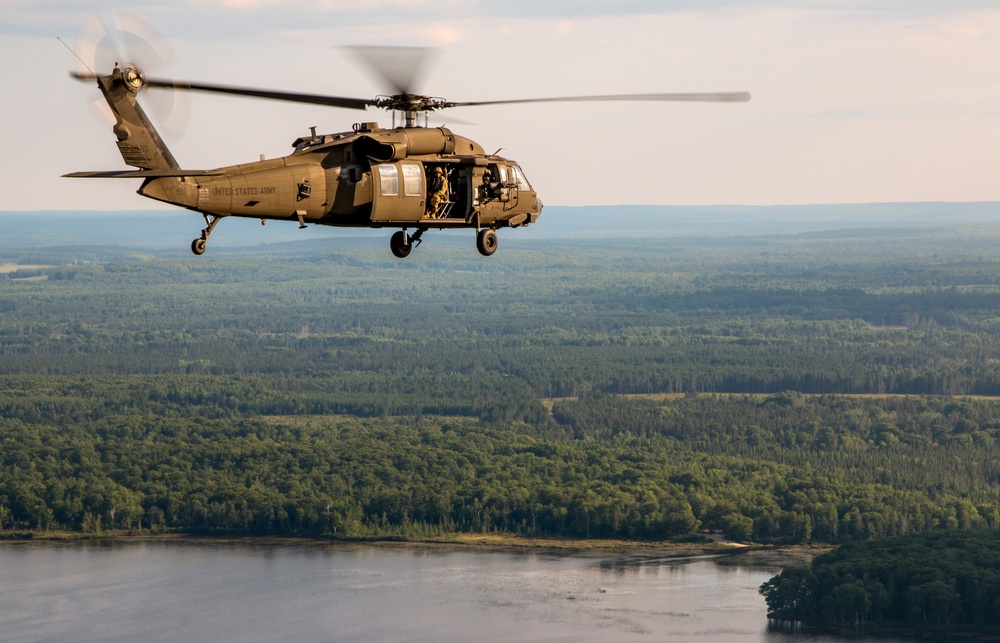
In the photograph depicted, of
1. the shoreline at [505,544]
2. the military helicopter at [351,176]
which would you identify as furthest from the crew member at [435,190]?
the shoreline at [505,544]

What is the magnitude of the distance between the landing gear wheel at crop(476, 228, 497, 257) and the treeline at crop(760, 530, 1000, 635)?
76.6 metres

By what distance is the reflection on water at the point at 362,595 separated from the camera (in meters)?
123

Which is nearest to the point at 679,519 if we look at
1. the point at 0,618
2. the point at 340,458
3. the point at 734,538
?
the point at 734,538

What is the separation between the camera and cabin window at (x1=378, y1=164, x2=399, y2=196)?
53.1 meters

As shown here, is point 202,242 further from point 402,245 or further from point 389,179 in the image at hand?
point 402,245

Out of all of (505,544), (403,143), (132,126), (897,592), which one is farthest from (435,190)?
(505,544)

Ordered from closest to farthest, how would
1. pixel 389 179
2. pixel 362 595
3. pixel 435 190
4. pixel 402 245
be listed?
1. pixel 389 179
2. pixel 435 190
3. pixel 402 245
4. pixel 362 595

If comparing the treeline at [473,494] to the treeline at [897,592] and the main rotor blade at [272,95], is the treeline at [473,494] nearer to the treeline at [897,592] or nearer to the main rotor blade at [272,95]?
the treeline at [897,592]

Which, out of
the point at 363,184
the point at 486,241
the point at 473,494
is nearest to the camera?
the point at 363,184

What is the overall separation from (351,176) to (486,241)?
547 centimetres

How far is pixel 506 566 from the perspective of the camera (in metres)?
145

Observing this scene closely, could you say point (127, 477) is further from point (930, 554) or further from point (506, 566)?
point (930, 554)

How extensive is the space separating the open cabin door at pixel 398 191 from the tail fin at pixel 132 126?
6.97 metres

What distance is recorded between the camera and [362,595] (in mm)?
133750
